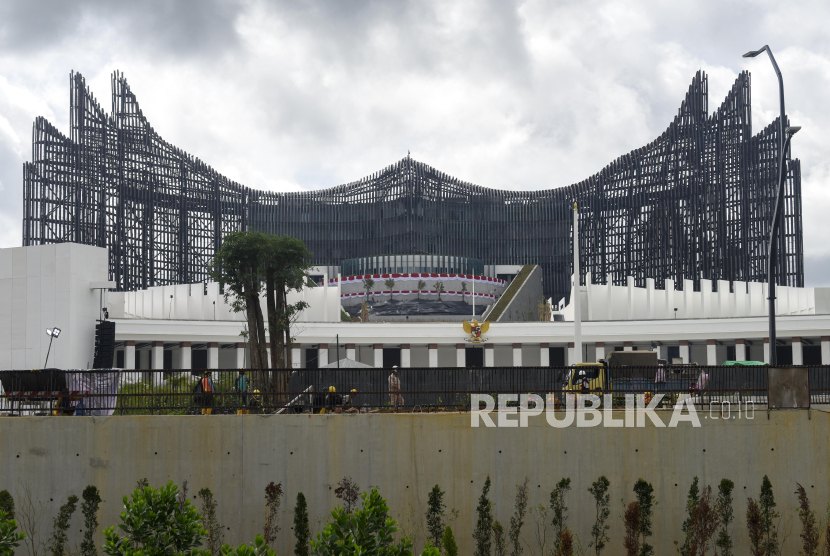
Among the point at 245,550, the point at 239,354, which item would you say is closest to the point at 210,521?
the point at 245,550

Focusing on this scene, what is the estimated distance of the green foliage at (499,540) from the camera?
69.9 ft

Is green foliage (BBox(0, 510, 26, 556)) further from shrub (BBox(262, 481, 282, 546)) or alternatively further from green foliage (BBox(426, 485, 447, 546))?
green foliage (BBox(426, 485, 447, 546))

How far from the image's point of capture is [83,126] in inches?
4203

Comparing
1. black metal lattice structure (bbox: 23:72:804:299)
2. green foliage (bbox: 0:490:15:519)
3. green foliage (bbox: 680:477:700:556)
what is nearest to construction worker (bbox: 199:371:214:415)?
green foliage (bbox: 0:490:15:519)

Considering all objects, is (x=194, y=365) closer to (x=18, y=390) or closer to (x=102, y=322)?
(x=102, y=322)

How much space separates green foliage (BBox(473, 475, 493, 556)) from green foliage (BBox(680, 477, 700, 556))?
4.70m

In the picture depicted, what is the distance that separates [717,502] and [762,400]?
3.16 m

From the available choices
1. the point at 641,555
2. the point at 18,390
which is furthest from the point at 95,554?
the point at 641,555

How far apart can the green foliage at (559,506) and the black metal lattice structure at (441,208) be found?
72334 millimetres

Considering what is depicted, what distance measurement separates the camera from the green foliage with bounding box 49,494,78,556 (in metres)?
22.2

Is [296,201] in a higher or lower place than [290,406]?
higher

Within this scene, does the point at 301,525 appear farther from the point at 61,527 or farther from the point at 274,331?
the point at 274,331

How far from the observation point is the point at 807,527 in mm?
21078

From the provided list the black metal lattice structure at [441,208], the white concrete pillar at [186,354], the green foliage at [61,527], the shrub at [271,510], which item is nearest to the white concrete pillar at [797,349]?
the black metal lattice structure at [441,208]
